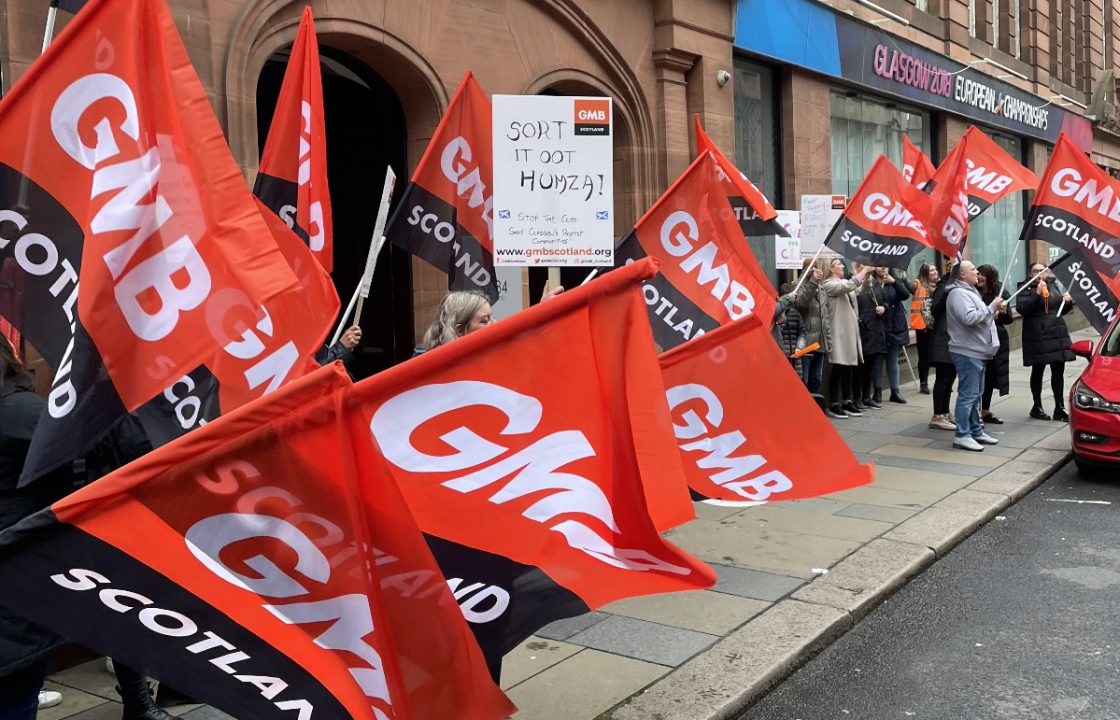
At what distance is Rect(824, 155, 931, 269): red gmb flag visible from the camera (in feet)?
32.7

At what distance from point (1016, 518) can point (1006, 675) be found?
3545 millimetres

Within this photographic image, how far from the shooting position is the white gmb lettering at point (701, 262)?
682 cm

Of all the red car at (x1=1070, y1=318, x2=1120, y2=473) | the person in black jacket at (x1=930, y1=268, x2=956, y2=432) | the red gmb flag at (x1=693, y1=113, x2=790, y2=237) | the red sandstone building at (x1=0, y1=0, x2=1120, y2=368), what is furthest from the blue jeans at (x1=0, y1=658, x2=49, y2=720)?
the person in black jacket at (x1=930, y1=268, x2=956, y2=432)

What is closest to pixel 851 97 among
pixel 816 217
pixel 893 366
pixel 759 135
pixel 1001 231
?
pixel 759 135

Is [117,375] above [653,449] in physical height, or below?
above

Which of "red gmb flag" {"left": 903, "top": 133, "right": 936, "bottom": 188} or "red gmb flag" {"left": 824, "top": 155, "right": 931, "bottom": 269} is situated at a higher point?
"red gmb flag" {"left": 903, "top": 133, "right": 936, "bottom": 188}

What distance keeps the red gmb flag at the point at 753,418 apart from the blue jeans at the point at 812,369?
771 cm

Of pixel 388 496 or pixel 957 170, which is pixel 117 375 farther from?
pixel 957 170

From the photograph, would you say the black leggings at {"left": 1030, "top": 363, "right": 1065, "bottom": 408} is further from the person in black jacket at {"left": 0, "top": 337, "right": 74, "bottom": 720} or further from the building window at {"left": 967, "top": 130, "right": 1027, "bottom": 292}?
the person in black jacket at {"left": 0, "top": 337, "right": 74, "bottom": 720}

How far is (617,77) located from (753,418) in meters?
7.62

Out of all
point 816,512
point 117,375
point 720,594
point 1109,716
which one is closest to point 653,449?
point 117,375

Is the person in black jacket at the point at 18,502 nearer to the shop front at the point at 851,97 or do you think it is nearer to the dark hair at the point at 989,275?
the dark hair at the point at 989,275

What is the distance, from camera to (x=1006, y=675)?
506cm

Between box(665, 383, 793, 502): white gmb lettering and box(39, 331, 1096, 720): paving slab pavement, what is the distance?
0.98 m
